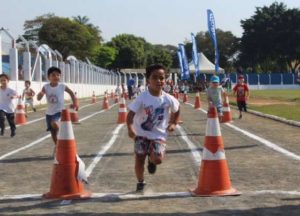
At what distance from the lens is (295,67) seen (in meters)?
103

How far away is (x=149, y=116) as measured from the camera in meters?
7.78

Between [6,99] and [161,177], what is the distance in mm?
8618

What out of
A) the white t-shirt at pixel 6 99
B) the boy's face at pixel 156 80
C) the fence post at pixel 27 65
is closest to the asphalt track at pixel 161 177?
the white t-shirt at pixel 6 99

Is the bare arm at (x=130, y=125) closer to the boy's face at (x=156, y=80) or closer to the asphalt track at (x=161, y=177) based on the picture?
the boy's face at (x=156, y=80)

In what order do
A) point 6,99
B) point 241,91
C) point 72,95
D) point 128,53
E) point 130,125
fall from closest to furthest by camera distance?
1. point 130,125
2. point 72,95
3. point 6,99
4. point 241,91
5. point 128,53

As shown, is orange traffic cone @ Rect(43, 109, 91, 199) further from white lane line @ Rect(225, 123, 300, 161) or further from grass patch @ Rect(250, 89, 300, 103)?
grass patch @ Rect(250, 89, 300, 103)

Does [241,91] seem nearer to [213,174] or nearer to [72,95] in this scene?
[72,95]

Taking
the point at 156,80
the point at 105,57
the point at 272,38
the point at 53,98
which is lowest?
the point at 53,98

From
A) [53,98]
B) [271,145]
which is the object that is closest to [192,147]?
[271,145]

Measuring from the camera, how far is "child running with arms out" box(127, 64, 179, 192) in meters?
7.75

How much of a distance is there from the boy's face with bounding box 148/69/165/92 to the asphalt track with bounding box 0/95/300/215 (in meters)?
1.31

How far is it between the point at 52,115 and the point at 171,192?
184 inches

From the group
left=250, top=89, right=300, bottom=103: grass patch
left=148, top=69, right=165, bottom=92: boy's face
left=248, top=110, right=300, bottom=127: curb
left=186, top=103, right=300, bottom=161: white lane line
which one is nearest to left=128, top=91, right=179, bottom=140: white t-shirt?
left=148, top=69, right=165, bottom=92: boy's face

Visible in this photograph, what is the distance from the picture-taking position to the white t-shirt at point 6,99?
1684cm
